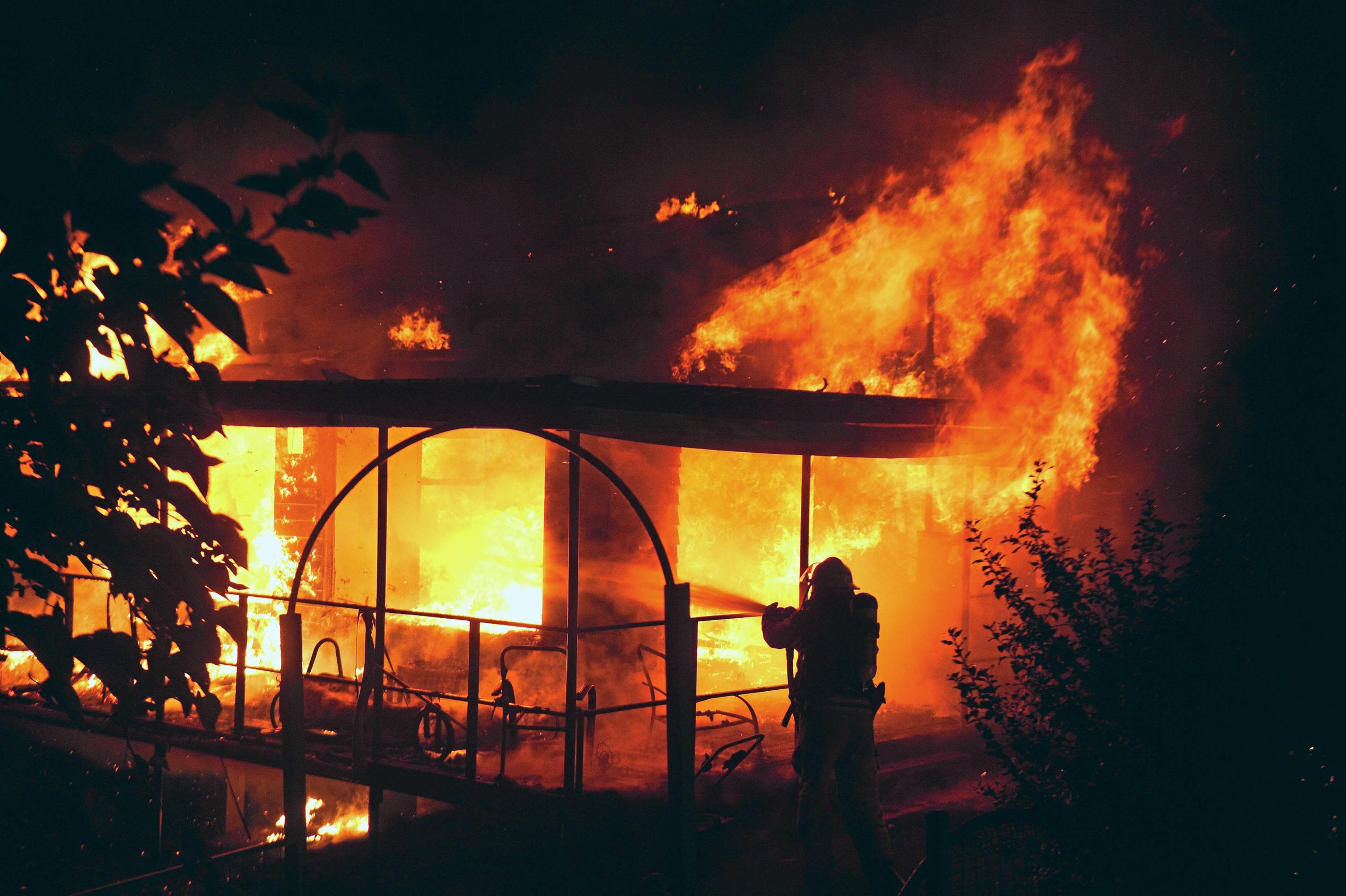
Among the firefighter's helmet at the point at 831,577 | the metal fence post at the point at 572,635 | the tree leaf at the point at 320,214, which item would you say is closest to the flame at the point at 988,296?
the firefighter's helmet at the point at 831,577

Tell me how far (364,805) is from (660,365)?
6.18 m

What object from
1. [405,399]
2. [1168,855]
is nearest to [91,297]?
[1168,855]

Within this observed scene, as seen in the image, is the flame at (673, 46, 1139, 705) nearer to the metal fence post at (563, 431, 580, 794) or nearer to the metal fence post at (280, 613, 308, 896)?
the metal fence post at (563, 431, 580, 794)

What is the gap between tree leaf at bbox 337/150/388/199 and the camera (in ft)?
4.22

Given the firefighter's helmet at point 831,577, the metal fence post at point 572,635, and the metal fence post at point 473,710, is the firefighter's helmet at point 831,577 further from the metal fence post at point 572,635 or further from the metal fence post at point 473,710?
the metal fence post at point 473,710

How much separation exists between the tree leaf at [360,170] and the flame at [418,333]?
13.6 meters

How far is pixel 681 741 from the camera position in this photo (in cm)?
584

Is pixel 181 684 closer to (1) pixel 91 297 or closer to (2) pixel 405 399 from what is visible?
(1) pixel 91 297

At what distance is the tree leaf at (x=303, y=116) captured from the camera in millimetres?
1257

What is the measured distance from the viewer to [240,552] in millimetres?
1752

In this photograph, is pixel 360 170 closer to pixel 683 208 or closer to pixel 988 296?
pixel 988 296

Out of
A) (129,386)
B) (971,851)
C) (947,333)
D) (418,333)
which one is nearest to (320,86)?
(129,386)

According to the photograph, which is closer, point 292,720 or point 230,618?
point 230,618

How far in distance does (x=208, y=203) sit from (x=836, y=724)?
5.86 m
